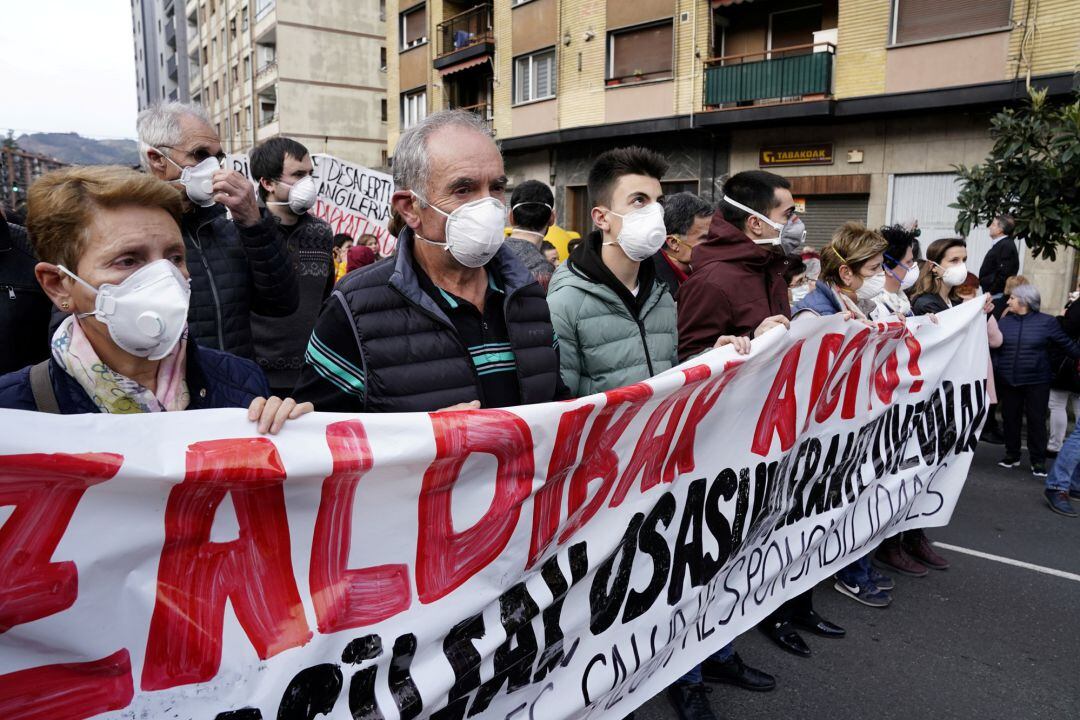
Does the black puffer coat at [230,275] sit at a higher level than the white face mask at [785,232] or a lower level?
lower

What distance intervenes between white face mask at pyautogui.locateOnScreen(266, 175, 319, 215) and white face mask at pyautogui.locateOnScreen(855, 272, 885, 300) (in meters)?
2.93

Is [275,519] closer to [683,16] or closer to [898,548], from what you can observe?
[898,548]

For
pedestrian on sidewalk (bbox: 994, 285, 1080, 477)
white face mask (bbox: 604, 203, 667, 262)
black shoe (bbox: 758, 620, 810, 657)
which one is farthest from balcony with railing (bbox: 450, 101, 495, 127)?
black shoe (bbox: 758, 620, 810, 657)

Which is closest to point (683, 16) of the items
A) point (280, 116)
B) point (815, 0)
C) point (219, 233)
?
point (815, 0)

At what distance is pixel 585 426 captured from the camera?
1988 mm

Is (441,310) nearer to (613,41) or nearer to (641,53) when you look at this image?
(641,53)

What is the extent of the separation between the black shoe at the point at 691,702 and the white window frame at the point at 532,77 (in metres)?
19.5

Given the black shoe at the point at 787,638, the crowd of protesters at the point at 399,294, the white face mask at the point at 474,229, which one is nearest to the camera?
the crowd of protesters at the point at 399,294

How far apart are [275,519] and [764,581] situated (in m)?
2.01

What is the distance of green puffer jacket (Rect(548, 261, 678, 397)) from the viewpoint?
281 cm

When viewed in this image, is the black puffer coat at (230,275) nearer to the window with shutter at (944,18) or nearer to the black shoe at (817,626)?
the black shoe at (817,626)

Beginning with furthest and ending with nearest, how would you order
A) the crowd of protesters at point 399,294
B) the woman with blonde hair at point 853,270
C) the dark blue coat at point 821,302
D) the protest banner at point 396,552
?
the woman with blonde hair at point 853,270 → the dark blue coat at point 821,302 → the crowd of protesters at point 399,294 → the protest banner at point 396,552

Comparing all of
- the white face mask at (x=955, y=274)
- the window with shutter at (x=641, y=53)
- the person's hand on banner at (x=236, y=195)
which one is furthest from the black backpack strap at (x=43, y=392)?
the window with shutter at (x=641, y=53)

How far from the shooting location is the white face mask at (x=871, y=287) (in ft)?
13.5
